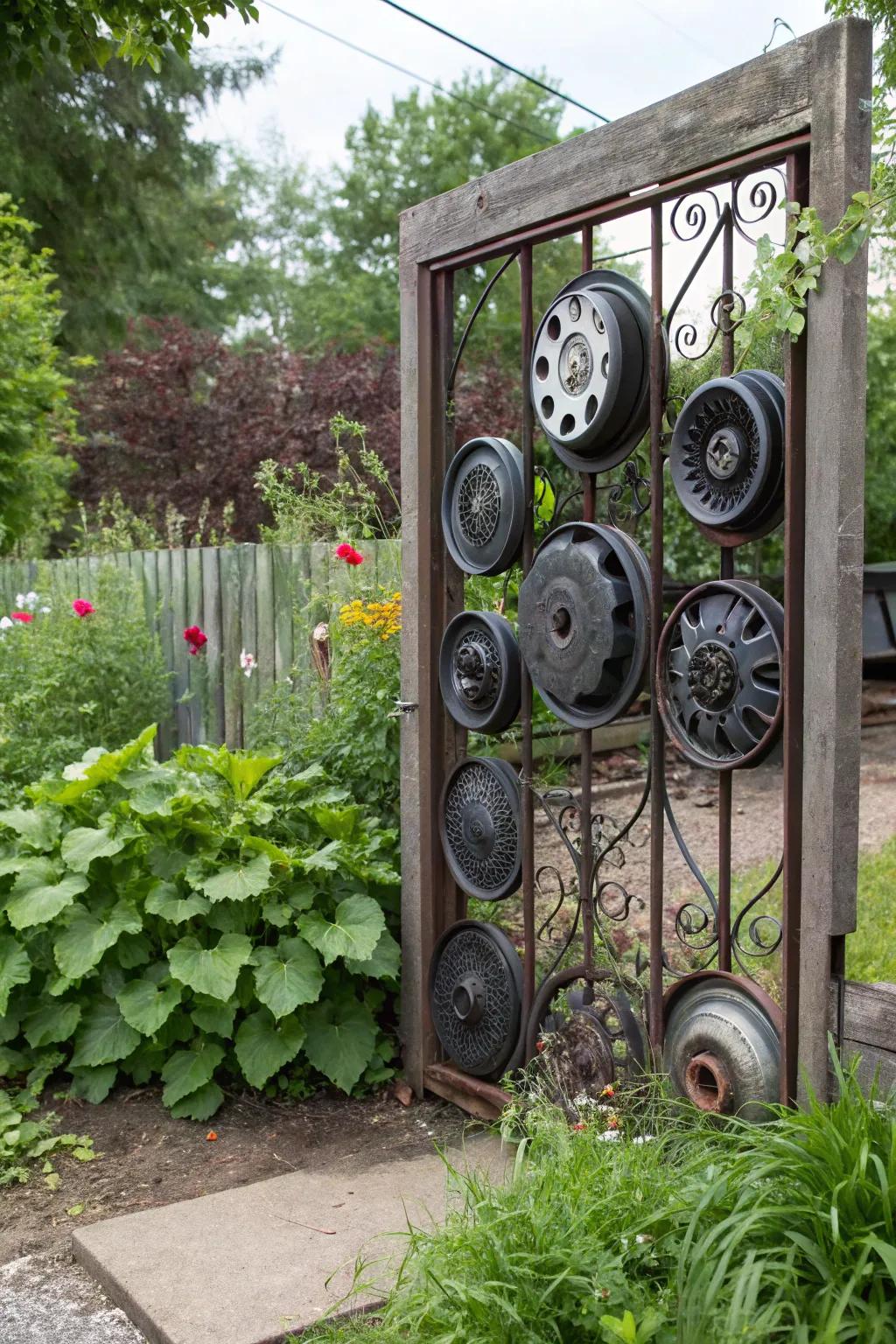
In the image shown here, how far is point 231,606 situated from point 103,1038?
311 centimetres

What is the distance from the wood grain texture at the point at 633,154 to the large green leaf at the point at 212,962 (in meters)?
2.11

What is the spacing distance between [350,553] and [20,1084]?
2.23 metres

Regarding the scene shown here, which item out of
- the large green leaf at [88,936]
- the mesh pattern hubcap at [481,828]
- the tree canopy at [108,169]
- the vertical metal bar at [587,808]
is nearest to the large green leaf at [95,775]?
the large green leaf at [88,936]

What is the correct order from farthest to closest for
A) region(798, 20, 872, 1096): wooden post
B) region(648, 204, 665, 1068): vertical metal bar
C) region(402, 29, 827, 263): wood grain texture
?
region(648, 204, 665, 1068): vertical metal bar, region(402, 29, 827, 263): wood grain texture, region(798, 20, 872, 1096): wooden post

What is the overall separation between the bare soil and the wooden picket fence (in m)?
2.05

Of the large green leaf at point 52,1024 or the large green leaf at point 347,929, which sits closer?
the large green leaf at point 347,929

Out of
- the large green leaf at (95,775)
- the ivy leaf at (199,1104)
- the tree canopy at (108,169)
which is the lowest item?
the ivy leaf at (199,1104)

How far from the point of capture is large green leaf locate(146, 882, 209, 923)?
3.56 meters

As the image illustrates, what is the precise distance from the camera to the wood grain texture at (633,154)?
7.89ft

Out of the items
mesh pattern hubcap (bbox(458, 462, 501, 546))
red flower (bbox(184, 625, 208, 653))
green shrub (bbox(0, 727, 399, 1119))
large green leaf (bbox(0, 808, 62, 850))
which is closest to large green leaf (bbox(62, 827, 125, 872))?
green shrub (bbox(0, 727, 399, 1119))

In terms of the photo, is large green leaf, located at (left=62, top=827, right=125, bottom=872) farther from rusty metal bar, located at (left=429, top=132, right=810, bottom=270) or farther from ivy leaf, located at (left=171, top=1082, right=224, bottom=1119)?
rusty metal bar, located at (left=429, top=132, right=810, bottom=270)

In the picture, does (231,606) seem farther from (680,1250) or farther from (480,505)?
(680,1250)

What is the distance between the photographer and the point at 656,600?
2822 mm

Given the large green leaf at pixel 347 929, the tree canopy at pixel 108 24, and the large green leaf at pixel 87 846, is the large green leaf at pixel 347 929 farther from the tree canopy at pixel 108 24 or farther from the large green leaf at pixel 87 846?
the tree canopy at pixel 108 24
